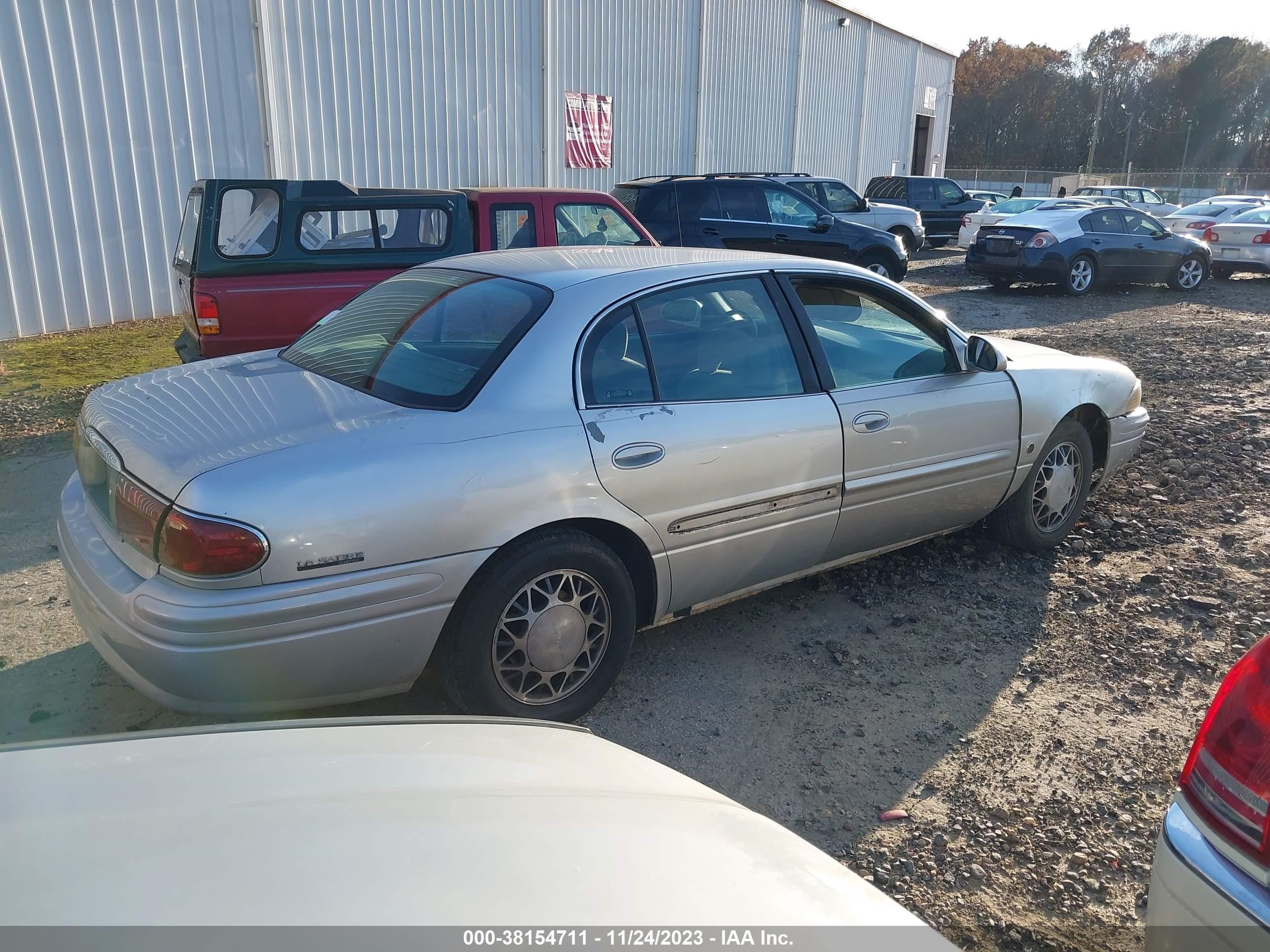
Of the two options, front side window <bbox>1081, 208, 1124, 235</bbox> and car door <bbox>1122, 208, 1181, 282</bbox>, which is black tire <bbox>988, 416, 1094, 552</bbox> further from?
car door <bbox>1122, 208, 1181, 282</bbox>

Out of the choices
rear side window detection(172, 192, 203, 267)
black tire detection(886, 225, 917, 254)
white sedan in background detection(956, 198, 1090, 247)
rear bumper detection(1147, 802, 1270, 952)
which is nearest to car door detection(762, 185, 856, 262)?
black tire detection(886, 225, 917, 254)

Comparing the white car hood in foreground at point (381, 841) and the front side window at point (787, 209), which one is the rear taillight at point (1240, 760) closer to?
the white car hood in foreground at point (381, 841)

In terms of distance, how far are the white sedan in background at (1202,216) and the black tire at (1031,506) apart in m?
17.1

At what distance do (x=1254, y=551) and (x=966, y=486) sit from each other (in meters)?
1.94

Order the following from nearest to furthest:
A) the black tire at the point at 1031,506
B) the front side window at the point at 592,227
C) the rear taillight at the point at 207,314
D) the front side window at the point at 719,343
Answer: the front side window at the point at 719,343 < the black tire at the point at 1031,506 < the rear taillight at the point at 207,314 < the front side window at the point at 592,227

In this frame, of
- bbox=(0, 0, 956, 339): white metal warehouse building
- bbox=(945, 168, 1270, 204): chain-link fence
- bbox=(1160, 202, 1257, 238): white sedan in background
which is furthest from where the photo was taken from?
bbox=(945, 168, 1270, 204): chain-link fence

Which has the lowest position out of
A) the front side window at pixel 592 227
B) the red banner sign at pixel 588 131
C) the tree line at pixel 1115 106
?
the front side window at pixel 592 227

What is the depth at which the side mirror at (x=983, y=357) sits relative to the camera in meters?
4.48

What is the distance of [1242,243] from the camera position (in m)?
18.6

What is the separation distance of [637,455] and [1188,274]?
17268 millimetres

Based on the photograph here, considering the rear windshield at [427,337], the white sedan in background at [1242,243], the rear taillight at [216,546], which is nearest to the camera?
the rear taillight at [216,546]

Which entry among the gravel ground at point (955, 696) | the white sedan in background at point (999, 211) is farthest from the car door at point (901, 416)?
the white sedan in background at point (999, 211)

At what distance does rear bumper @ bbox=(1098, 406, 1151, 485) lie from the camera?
5.28 m

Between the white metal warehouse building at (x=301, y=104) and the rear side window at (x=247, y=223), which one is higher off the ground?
the white metal warehouse building at (x=301, y=104)
